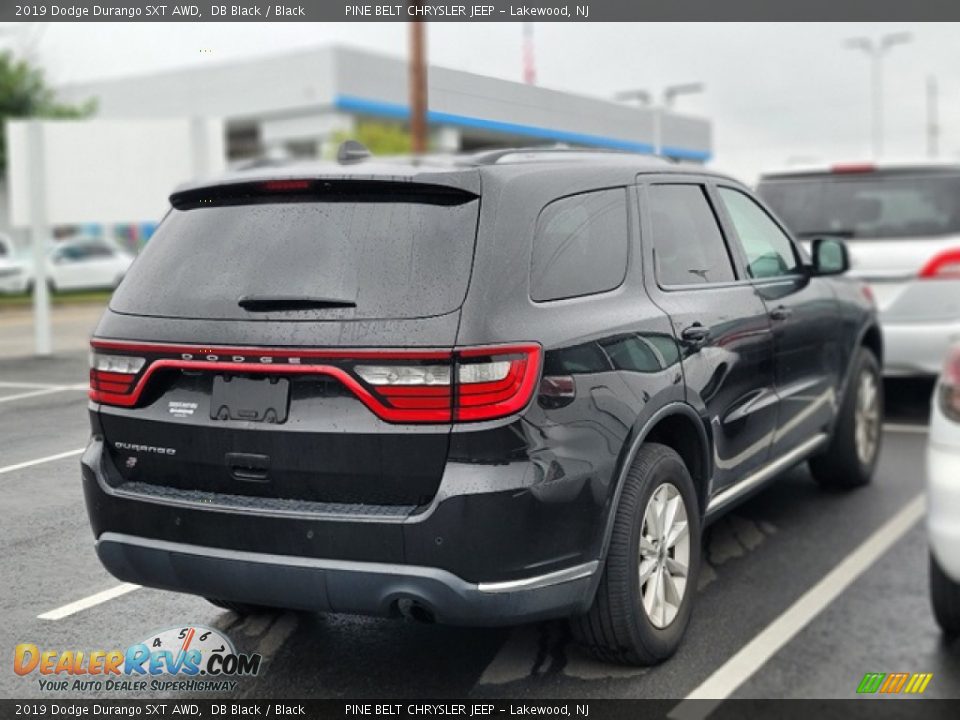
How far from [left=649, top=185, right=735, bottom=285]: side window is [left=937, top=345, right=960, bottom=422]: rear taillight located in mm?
1048

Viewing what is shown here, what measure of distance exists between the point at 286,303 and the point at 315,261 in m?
0.16

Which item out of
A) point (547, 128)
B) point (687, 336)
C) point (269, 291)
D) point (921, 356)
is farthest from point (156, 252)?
point (921, 356)

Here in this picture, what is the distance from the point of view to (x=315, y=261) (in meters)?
3.59

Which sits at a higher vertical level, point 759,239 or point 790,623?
point 759,239

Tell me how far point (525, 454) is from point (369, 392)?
483mm

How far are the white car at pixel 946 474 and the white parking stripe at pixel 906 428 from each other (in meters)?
4.62

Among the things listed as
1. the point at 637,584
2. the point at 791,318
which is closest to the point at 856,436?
the point at 791,318

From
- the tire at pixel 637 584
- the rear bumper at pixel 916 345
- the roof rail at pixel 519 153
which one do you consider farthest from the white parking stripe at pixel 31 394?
the rear bumper at pixel 916 345

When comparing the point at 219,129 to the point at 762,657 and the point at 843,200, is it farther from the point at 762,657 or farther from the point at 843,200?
the point at 762,657

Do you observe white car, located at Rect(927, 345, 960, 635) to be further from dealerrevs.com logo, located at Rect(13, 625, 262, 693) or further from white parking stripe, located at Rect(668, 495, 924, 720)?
dealerrevs.com logo, located at Rect(13, 625, 262, 693)

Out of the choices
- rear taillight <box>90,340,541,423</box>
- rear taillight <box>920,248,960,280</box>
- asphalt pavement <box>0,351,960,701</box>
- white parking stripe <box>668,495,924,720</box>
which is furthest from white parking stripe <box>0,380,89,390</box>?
rear taillight <box>920,248,960,280</box>

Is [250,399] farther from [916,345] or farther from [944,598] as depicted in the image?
[916,345]

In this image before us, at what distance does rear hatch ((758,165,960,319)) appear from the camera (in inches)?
325

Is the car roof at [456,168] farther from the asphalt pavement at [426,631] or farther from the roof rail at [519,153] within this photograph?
the asphalt pavement at [426,631]
